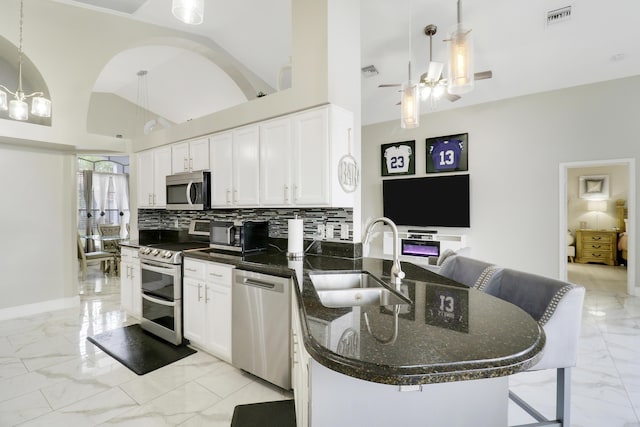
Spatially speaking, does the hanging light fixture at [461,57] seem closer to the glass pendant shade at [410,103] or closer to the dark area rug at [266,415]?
the glass pendant shade at [410,103]

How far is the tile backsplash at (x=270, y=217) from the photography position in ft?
9.34

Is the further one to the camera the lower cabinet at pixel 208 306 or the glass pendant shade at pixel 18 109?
the glass pendant shade at pixel 18 109

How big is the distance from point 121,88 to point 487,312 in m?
8.23

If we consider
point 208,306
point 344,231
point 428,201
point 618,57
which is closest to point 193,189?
point 208,306

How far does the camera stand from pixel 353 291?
168 cm

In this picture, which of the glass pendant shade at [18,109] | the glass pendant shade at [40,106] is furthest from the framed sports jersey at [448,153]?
the glass pendant shade at [18,109]

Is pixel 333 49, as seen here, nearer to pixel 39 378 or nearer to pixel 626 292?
A: pixel 39 378

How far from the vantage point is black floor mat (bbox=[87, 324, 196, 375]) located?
2727mm

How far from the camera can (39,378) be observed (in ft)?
8.30

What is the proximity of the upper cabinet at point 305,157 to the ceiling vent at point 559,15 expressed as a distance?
297 cm

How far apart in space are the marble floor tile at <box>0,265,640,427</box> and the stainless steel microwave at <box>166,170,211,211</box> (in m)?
1.57

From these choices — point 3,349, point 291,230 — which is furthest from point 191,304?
point 3,349

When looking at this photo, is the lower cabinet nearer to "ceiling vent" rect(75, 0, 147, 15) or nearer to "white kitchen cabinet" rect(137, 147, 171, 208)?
"white kitchen cabinet" rect(137, 147, 171, 208)

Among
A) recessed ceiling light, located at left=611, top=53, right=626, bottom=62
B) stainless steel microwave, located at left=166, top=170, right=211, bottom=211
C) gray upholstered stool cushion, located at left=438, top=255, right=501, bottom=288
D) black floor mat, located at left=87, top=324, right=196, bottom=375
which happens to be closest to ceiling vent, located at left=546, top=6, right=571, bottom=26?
recessed ceiling light, located at left=611, top=53, right=626, bottom=62
